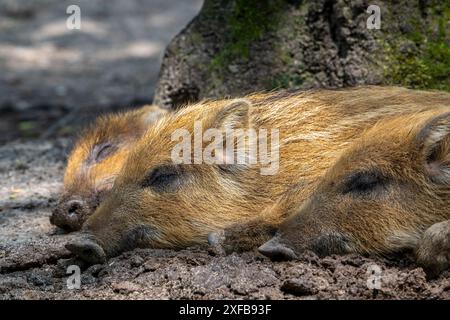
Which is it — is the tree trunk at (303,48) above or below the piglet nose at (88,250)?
above

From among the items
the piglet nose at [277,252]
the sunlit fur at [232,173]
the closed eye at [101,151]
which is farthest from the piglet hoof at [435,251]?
the closed eye at [101,151]

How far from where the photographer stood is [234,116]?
16.4 ft

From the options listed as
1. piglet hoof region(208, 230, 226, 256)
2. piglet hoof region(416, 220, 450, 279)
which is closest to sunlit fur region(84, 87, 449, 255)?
piglet hoof region(208, 230, 226, 256)

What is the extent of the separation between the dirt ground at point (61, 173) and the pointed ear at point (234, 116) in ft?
2.65

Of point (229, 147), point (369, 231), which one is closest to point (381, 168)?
point (369, 231)

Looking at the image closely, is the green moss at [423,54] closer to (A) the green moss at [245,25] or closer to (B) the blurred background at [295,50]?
(B) the blurred background at [295,50]

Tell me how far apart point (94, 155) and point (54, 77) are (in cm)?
533

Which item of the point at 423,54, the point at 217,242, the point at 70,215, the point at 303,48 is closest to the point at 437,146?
the point at 217,242

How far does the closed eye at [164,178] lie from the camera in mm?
4770

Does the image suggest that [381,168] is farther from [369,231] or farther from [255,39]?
[255,39]

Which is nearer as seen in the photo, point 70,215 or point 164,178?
point 164,178

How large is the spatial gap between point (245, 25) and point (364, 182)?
2.32 m

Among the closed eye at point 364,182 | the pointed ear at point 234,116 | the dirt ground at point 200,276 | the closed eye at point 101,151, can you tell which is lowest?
the dirt ground at point 200,276

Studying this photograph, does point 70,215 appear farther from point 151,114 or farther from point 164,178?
point 151,114
